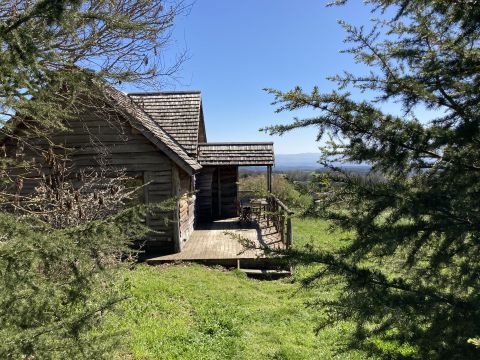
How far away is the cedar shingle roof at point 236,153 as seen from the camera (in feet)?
52.9

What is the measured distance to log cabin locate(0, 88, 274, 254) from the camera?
34.5ft

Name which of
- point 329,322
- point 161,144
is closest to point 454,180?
point 329,322

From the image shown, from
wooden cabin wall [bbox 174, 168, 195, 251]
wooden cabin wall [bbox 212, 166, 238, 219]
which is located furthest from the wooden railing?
wooden cabin wall [bbox 174, 168, 195, 251]

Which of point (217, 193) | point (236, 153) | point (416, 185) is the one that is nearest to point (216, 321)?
point (416, 185)

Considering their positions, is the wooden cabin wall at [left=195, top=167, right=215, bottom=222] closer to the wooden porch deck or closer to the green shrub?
the wooden porch deck

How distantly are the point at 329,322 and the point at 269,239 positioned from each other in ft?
33.2

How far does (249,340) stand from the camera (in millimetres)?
5957

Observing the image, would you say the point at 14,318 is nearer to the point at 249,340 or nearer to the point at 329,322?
the point at 329,322

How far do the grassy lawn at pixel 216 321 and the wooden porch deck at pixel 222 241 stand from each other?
1138mm

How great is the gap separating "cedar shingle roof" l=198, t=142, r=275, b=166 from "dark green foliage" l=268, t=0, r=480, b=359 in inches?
515

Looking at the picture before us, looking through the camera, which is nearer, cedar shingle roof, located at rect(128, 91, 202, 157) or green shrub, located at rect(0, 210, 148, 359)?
green shrub, located at rect(0, 210, 148, 359)

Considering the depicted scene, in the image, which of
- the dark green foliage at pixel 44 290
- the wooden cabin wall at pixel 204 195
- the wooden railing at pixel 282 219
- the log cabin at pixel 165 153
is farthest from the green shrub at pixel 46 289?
the wooden cabin wall at pixel 204 195

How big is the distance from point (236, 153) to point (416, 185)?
46.3 ft

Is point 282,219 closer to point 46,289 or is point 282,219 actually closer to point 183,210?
point 183,210
